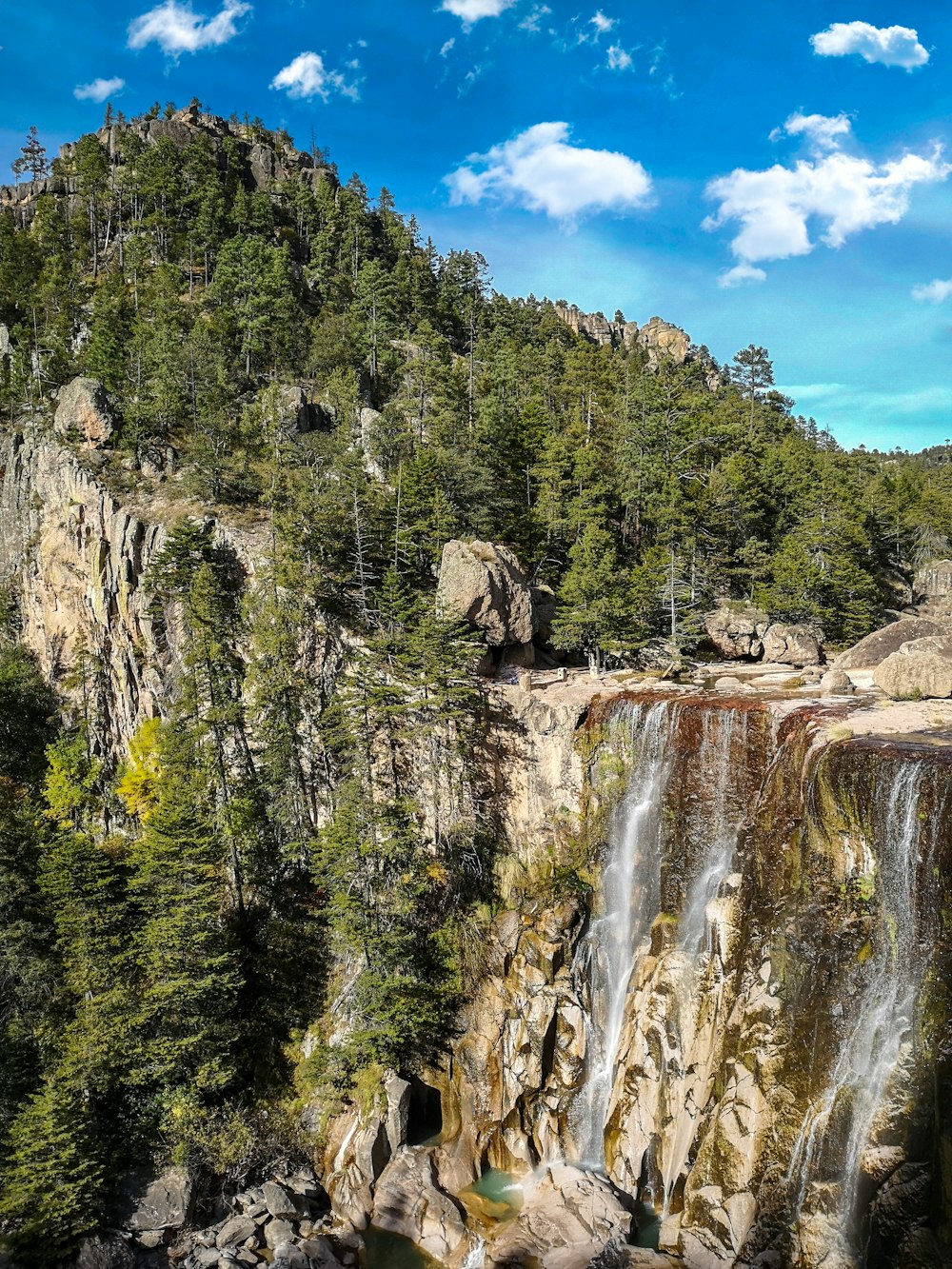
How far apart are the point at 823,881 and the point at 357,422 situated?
1737 inches

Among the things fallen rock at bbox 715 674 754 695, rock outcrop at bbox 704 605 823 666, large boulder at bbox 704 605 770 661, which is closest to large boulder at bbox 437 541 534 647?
fallen rock at bbox 715 674 754 695

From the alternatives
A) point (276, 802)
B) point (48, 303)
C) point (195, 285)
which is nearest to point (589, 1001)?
point (276, 802)

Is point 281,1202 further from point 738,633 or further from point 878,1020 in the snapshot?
point 738,633

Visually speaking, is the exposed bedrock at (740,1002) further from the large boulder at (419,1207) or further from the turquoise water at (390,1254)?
the turquoise water at (390,1254)

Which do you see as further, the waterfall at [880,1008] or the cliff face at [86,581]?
the cliff face at [86,581]

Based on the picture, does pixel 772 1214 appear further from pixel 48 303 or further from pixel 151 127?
pixel 151 127

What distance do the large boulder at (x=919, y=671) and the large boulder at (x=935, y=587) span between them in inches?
1418

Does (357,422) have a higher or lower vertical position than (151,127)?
lower

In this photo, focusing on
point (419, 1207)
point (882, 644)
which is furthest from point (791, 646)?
point (419, 1207)

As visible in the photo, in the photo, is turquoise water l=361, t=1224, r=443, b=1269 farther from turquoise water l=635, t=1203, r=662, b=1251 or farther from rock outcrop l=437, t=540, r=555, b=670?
rock outcrop l=437, t=540, r=555, b=670

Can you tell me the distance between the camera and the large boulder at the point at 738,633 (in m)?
40.7

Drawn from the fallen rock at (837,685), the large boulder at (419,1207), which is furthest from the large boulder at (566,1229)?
the fallen rock at (837,685)

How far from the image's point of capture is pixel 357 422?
5266cm

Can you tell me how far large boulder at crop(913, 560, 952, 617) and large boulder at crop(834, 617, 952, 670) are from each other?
93.3ft
